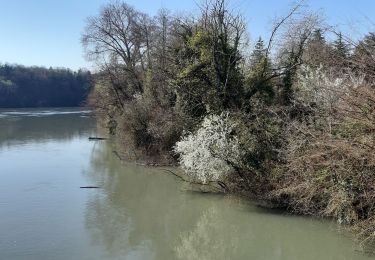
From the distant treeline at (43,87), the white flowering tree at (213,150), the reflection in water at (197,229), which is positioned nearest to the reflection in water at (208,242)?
the reflection in water at (197,229)

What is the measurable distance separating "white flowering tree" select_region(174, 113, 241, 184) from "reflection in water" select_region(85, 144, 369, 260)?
1246 millimetres

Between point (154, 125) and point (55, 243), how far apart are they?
12.7 metres

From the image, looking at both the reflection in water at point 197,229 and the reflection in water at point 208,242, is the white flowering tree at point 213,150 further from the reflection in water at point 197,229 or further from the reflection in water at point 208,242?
the reflection in water at point 208,242

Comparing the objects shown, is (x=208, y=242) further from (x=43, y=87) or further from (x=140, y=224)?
(x=43, y=87)

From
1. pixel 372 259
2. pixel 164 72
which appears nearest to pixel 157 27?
pixel 164 72

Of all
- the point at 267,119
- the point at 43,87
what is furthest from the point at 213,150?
the point at 43,87

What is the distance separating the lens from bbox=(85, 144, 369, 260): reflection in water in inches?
498

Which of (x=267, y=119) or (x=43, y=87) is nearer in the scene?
(x=267, y=119)

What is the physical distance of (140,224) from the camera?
15008 millimetres

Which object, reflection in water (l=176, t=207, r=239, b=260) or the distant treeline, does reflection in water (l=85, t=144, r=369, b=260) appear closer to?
reflection in water (l=176, t=207, r=239, b=260)

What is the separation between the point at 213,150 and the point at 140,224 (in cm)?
386

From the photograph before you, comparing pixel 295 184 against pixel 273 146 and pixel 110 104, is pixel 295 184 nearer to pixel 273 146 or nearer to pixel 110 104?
pixel 273 146

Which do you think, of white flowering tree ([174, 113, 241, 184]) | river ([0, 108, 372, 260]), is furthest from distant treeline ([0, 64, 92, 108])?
white flowering tree ([174, 113, 241, 184])

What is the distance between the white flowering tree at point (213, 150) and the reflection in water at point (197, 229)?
1.25 meters
